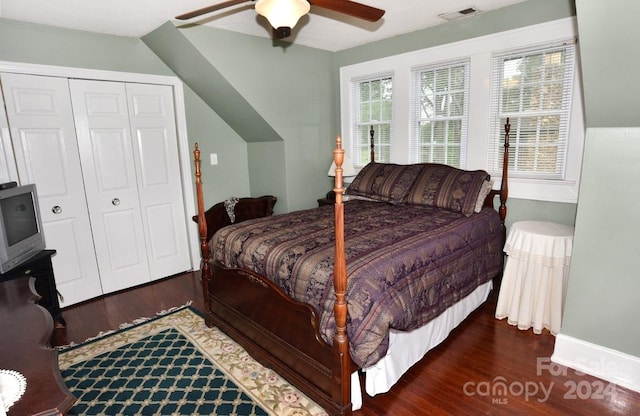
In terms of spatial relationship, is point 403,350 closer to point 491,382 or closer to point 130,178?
point 491,382

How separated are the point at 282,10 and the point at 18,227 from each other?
2.38 metres

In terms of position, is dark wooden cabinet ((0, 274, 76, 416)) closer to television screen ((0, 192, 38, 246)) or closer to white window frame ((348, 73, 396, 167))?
television screen ((0, 192, 38, 246))

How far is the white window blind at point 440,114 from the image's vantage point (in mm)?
3441

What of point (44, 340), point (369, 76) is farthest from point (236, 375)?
point (369, 76)

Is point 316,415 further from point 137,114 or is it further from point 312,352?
point 137,114

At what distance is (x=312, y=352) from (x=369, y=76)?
10.5ft

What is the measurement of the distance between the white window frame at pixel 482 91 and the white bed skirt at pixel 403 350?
1.14 meters

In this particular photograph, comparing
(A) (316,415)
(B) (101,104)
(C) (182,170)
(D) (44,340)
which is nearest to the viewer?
(D) (44,340)

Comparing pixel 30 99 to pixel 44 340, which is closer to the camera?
pixel 44 340

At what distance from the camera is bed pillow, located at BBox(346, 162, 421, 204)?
11.0 feet

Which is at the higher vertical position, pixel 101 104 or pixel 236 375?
pixel 101 104

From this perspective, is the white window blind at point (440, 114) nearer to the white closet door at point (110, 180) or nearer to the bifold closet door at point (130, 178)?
the bifold closet door at point (130, 178)

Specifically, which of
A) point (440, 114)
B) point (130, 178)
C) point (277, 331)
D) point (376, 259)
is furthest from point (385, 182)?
point (130, 178)

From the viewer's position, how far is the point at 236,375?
226 centimetres
